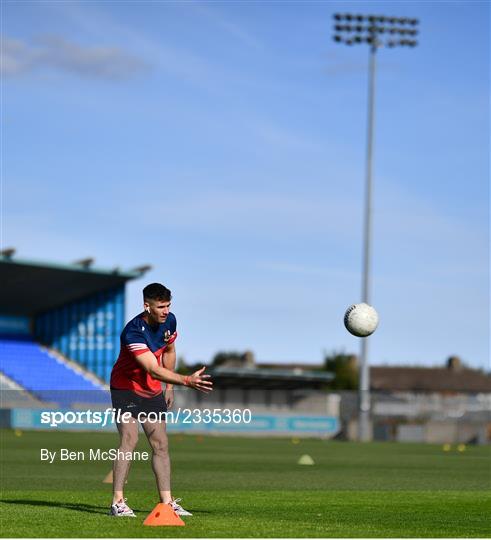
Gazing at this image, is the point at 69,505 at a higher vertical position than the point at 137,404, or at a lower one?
lower

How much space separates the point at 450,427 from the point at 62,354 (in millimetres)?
25026

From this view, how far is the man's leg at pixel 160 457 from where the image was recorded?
11109 millimetres

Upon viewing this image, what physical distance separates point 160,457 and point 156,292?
5.59 feet

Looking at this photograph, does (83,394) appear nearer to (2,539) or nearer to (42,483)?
(42,483)

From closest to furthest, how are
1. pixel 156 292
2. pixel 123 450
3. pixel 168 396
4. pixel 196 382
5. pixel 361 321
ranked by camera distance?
1. pixel 196 382
2. pixel 156 292
3. pixel 123 450
4. pixel 168 396
5. pixel 361 321

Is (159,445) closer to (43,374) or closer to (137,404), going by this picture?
(137,404)

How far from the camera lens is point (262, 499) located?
47.2 feet

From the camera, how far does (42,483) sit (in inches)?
671

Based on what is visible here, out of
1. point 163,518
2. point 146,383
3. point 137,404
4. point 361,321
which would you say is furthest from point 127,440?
point 361,321

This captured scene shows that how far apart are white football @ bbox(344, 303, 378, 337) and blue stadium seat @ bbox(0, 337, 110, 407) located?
3973cm

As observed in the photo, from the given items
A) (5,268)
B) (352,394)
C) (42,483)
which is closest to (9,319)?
(5,268)

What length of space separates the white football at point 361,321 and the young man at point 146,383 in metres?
4.13

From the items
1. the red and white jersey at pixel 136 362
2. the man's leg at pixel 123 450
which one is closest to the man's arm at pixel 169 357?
the red and white jersey at pixel 136 362

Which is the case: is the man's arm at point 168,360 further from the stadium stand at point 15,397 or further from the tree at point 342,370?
the tree at point 342,370
